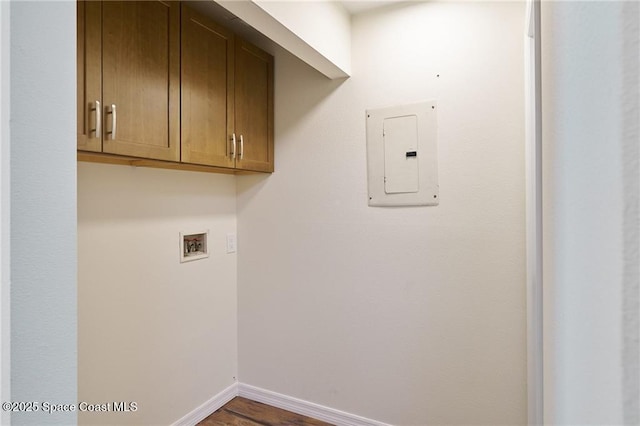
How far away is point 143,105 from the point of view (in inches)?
64.1

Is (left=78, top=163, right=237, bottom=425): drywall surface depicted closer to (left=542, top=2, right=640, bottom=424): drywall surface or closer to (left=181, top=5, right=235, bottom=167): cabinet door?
(left=181, top=5, right=235, bottom=167): cabinet door

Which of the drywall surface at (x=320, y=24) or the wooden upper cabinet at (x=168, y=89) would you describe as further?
the drywall surface at (x=320, y=24)

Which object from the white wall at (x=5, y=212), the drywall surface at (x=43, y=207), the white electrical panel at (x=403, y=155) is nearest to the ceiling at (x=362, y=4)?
the white electrical panel at (x=403, y=155)

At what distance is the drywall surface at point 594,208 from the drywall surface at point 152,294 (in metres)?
1.87

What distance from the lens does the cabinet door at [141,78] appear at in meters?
1.48

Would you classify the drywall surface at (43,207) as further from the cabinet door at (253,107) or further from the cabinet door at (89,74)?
the cabinet door at (253,107)

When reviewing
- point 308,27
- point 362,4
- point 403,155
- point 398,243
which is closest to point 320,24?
point 308,27

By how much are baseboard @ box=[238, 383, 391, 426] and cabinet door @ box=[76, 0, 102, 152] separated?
1919 millimetres

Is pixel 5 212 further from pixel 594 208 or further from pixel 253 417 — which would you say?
pixel 253 417

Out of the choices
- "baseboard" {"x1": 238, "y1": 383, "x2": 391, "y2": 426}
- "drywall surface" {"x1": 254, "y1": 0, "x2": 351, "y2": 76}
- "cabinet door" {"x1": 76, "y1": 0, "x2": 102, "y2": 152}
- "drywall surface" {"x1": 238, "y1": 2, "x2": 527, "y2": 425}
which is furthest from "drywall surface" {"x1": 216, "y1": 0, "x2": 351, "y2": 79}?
"baseboard" {"x1": 238, "y1": 383, "x2": 391, "y2": 426}

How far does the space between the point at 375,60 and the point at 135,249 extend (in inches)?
69.2

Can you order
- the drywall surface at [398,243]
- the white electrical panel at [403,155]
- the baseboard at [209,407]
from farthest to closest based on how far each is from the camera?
the baseboard at [209,407], the white electrical panel at [403,155], the drywall surface at [398,243]

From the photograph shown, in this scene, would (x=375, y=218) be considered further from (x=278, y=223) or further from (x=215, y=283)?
(x=215, y=283)

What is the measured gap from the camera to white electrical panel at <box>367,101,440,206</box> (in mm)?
1972
